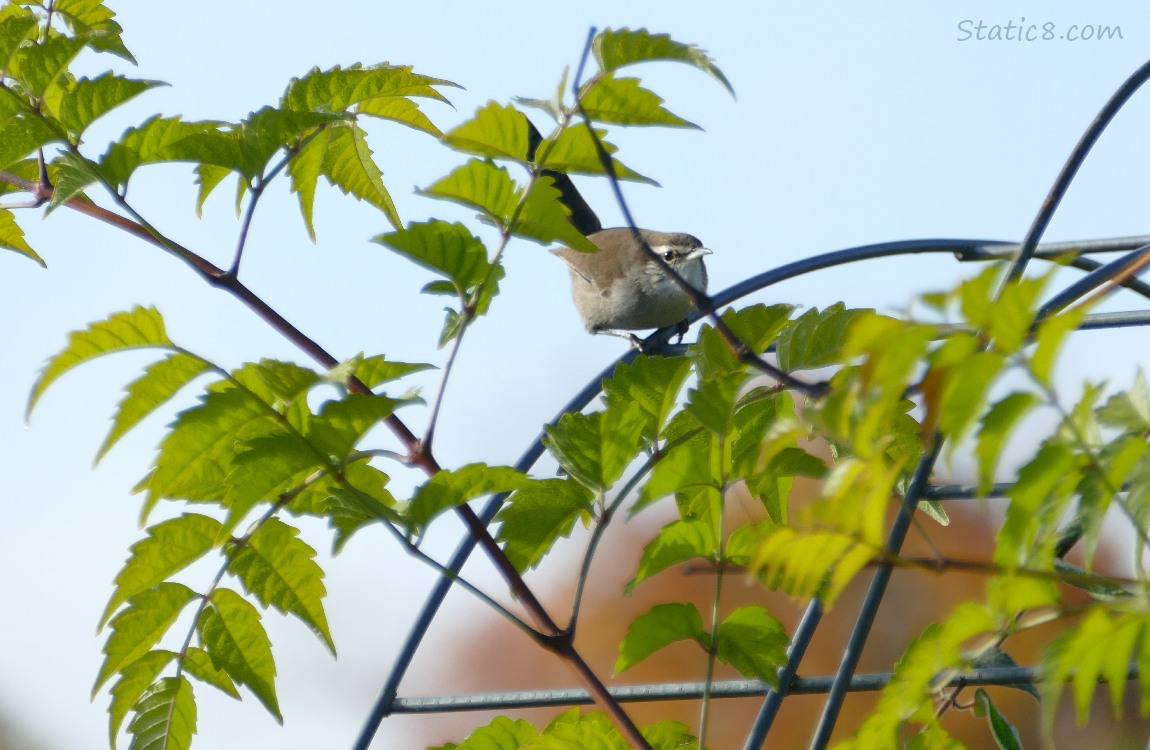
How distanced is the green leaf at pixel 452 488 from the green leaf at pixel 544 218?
248mm

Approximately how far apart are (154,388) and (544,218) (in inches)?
16.5

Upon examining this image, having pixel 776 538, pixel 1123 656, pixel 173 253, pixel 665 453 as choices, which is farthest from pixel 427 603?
pixel 1123 656

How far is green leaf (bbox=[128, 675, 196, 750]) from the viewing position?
4.25 feet

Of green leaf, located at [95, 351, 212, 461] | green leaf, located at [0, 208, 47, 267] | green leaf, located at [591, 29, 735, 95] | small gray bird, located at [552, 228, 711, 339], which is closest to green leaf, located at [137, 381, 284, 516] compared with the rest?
green leaf, located at [95, 351, 212, 461]

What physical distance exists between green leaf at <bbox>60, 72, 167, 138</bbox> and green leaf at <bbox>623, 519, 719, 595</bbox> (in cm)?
72

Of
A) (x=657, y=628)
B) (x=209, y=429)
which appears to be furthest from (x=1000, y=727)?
(x=209, y=429)

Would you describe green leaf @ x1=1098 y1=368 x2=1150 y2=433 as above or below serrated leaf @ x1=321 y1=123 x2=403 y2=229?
below

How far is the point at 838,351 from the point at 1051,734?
54cm

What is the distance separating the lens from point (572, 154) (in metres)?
1.14

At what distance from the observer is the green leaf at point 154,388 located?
42.0 inches

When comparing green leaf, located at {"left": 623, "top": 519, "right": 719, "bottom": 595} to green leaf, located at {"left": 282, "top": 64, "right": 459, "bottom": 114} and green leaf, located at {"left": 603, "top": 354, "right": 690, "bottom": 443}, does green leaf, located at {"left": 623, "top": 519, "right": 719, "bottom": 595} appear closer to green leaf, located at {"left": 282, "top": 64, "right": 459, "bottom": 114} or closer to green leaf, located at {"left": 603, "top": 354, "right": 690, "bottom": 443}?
green leaf, located at {"left": 603, "top": 354, "right": 690, "bottom": 443}

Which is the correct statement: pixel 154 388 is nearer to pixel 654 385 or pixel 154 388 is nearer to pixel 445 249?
pixel 445 249

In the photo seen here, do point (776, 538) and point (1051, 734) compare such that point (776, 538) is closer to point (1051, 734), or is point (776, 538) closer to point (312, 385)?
point (1051, 734)

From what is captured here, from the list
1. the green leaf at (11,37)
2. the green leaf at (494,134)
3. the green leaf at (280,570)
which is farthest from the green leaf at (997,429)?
the green leaf at (11,37)
